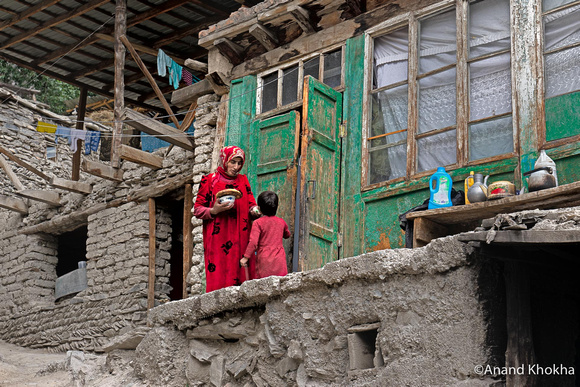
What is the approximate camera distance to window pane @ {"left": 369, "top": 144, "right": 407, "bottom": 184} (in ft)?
19.4

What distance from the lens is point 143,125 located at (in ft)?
28.1

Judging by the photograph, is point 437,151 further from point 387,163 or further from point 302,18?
point 302,18

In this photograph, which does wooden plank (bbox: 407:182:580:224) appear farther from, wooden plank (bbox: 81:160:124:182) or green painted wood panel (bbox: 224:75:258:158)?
wooden plank (bbox: 81:160:124:182)

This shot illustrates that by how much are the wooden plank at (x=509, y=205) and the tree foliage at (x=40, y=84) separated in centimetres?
1404

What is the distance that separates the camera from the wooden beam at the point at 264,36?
23.0ft

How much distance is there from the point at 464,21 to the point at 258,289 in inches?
107

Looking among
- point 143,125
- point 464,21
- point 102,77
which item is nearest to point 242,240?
point 464,21

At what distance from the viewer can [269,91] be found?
7094mm

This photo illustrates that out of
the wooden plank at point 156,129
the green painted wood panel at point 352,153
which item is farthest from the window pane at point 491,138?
the wooden plank at point 156,129

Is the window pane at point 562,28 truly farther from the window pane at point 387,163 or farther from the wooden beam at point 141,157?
the wooden beam at point 141,157

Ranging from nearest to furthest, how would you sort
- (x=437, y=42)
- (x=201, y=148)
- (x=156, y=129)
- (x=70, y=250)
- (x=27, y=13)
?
(x=437, y=42), (x=201, y=148), (x=156, y=129), (x=27, y=13), (x=70, y=250)

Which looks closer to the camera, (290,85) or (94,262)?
(290,85)

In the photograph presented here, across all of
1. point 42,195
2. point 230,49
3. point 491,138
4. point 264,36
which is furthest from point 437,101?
point 42,195

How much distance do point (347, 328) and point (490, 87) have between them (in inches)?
96.3
